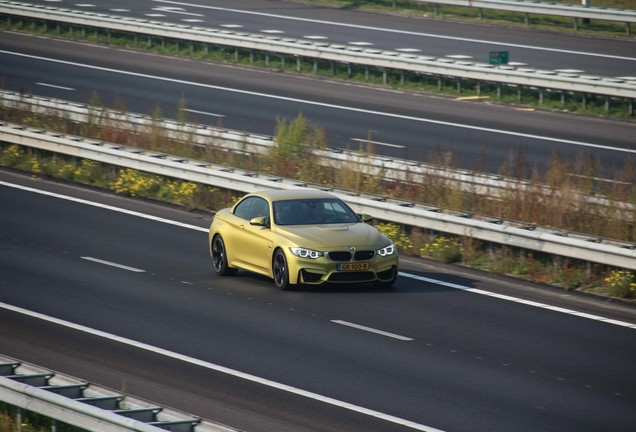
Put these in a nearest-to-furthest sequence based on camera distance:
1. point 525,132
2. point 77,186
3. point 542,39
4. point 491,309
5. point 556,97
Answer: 1. point 491,309
2. point 77,186
3. point 525,132
4. point 556,97
5. point 542,39

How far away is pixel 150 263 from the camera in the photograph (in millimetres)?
19844

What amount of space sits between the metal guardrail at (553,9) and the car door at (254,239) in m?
26.6

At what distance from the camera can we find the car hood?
691 inches

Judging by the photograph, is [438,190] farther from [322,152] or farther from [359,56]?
[359,56]

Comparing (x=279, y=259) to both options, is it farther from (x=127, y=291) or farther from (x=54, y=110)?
(x=54, y=110)

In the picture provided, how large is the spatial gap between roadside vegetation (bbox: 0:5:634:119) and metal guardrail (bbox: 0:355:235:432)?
2442 cm

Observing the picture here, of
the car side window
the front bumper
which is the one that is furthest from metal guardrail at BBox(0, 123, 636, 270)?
the car side window

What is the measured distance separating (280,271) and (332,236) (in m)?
0.91

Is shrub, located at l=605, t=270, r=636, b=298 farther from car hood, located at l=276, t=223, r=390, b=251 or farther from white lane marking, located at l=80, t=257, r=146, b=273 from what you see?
white lane marking, located at l=80, t=257, r=146, b=273

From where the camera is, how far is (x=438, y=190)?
73.3 feet

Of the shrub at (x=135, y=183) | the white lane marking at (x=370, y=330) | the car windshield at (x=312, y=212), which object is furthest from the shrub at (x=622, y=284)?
the shrub at (x=135, y=183)

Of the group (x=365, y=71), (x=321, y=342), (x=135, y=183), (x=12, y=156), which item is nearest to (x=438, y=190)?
(x=135, y=183)

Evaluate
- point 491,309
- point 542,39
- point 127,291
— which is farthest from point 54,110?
point 542,39

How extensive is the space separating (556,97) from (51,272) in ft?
64.2
